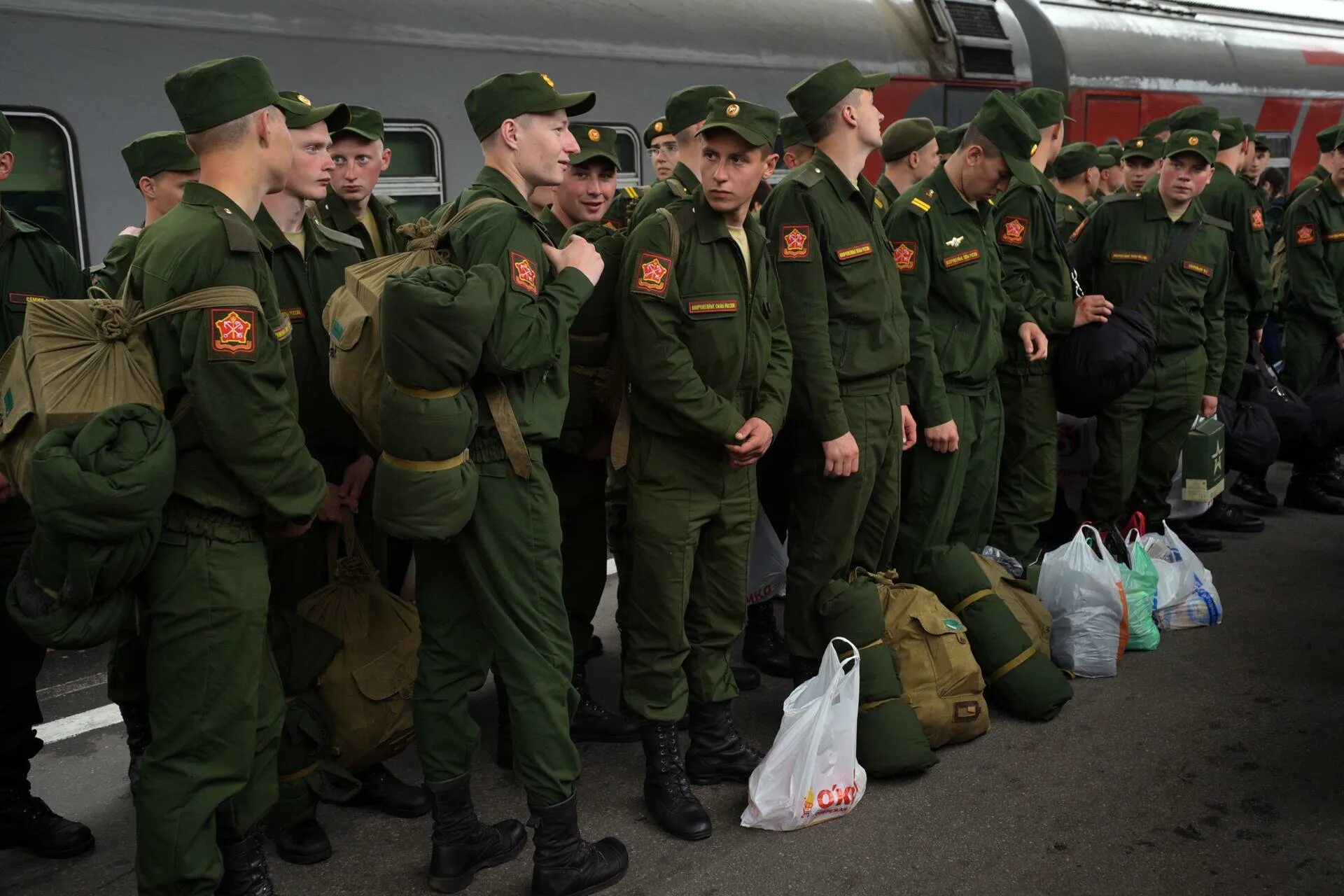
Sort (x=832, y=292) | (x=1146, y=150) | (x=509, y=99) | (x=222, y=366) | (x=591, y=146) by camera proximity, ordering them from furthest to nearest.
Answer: (x=1146, y=150) → (x=591, y=146) → (x=832, y=292) → (x=509, y=99) → (x=222, y=366)

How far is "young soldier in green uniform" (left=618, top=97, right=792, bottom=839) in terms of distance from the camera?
11.9ft

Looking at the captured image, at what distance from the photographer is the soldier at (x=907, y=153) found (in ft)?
20.3

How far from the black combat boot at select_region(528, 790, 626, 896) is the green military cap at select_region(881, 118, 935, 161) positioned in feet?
13.4

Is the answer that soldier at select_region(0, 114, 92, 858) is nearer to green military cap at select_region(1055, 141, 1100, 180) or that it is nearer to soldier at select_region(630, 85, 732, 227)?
soldier at select_region(630, 85, 732, 227)

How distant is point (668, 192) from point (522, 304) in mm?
1138

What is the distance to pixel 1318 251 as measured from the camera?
278 inches

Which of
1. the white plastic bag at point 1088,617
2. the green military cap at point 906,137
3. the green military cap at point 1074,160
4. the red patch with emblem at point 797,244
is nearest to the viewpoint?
the red patch with emblem at point 797,244

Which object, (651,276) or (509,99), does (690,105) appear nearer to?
(651,276)

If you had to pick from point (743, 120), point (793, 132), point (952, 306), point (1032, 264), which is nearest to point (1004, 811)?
point (952, 306)

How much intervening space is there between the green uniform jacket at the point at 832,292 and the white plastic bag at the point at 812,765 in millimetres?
982

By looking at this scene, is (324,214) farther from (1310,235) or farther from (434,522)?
(1310,235)

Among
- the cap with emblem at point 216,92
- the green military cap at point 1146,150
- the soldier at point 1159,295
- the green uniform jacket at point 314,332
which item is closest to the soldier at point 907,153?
the soldier at point 1159,295

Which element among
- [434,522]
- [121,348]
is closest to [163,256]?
[121,348]

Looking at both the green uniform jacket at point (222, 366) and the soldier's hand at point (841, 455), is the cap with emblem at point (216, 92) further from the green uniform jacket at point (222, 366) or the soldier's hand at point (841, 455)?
the soldier's hand at point (841, 455)
